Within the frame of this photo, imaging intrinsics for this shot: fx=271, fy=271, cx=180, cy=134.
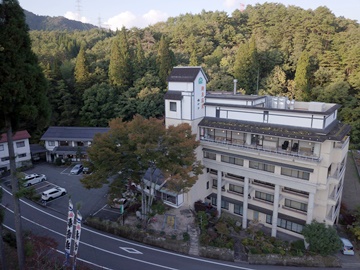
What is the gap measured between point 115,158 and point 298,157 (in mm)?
13088

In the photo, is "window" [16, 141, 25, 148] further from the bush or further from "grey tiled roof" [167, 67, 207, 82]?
the bush

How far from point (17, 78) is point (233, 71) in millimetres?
40524

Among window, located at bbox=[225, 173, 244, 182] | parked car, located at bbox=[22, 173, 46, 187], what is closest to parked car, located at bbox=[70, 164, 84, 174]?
parked car, located at bbox=[22, 173, 46, 187]

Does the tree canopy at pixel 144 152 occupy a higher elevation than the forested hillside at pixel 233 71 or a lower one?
lower

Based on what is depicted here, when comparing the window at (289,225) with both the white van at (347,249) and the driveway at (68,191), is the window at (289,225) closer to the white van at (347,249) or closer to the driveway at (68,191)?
the white van at (347,249)

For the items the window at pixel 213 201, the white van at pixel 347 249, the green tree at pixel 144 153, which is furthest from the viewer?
the window at pixel 213 201

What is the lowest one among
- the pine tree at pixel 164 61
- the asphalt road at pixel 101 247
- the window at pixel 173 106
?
the asphalt road at pixel 101 247

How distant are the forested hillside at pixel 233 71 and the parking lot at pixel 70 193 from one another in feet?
34.8

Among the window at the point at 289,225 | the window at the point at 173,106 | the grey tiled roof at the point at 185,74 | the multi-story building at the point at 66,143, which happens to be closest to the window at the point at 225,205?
the window at the point at 289,225

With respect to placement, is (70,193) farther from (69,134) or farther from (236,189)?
(236,189)

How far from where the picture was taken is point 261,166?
856 inches

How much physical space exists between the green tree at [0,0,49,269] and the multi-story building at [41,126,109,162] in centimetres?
2347

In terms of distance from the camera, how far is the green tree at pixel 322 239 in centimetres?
1845

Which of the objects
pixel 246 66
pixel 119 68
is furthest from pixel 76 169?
pixel 246 66
